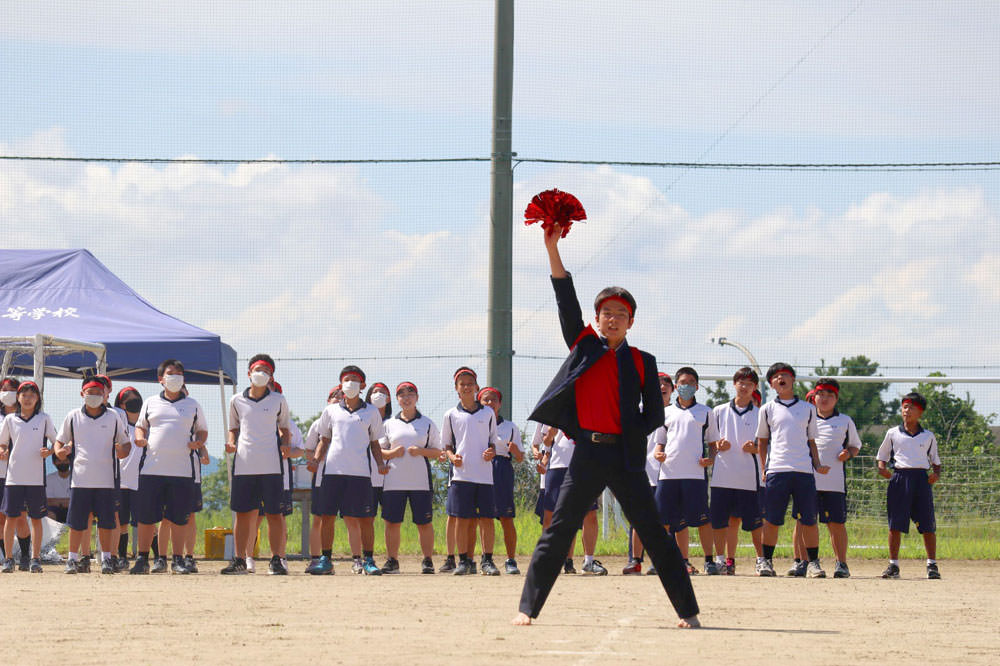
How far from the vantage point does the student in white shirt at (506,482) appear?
13609mm

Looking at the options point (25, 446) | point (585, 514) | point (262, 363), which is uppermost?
point (262, 363)

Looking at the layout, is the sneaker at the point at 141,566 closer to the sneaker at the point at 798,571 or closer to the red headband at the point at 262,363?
the red headband at the point at 262,363

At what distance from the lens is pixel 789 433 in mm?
13117

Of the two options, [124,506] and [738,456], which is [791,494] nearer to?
[738,456]

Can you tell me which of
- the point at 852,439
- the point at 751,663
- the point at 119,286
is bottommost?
the point at 751,663

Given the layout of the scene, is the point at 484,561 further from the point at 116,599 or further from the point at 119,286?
the point at 119,286

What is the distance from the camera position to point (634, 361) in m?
7.88

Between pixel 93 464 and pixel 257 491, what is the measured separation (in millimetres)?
1717

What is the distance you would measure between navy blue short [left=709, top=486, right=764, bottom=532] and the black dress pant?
19.6 feet

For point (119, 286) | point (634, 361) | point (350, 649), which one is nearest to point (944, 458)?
point (119, 286)

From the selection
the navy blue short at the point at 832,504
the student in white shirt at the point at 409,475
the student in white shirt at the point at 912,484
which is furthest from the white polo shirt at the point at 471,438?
the student in white shirt at the point at 912,484

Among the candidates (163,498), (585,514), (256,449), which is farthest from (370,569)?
(585,514)

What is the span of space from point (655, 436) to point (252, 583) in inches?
164

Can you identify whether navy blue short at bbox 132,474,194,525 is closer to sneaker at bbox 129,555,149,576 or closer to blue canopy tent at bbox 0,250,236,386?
sneaker at bbox 129,555,149,576
